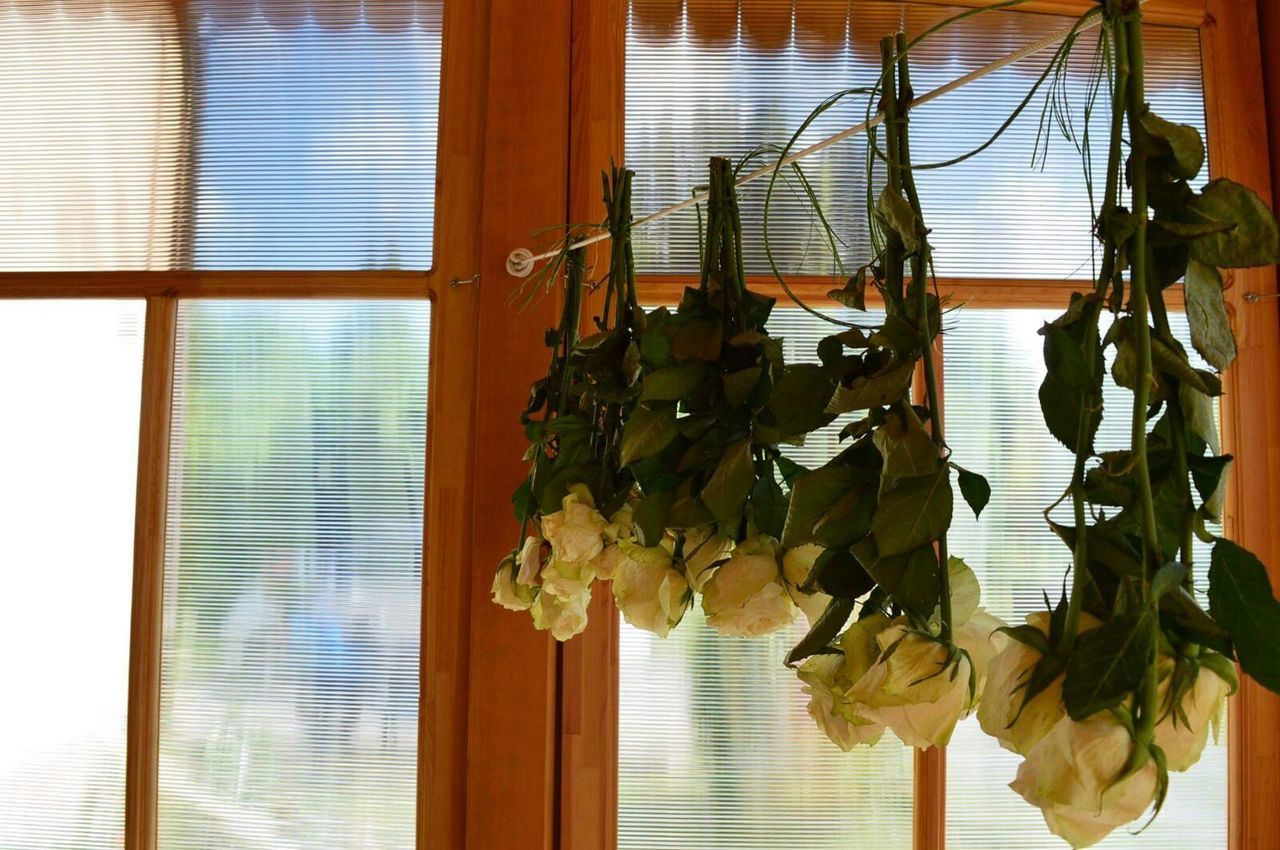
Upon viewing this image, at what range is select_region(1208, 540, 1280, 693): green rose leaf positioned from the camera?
0.34 m

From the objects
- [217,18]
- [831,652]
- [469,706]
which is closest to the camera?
[831,652]

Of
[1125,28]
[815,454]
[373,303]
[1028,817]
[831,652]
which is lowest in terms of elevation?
[1028,817]

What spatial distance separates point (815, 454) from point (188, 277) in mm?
1093

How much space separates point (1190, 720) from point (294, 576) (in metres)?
1.37

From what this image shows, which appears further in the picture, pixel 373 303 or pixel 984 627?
pixel 373 303

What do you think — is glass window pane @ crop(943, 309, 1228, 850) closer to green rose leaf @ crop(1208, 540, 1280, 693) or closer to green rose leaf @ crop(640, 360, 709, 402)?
green rose leaf @ crop(640, 360, 709, 402)

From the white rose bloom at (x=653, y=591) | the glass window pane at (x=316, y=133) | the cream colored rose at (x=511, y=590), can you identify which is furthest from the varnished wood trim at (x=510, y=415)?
the white rose bloom at (x=653, y=591)

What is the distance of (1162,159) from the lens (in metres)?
0.40

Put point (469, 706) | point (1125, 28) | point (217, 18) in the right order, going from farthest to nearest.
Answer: point (217, 18) → point (469, 706) → point (1125, 28)

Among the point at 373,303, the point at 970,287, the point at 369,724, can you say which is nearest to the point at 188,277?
the point at 373,303

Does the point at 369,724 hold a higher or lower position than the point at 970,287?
lower

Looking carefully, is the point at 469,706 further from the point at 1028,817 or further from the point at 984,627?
the point at 984,627

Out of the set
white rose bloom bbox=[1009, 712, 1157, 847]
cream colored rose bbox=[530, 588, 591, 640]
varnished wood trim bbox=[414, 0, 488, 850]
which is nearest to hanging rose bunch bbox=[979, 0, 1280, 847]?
white rose bloom bbox=[1009, 712, 1157, 847]

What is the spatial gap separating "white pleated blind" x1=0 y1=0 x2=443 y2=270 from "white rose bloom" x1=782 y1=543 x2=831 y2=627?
1.05 m
